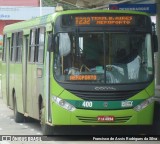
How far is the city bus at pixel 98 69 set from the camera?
12.6 m

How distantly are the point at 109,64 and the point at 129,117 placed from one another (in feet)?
3.91

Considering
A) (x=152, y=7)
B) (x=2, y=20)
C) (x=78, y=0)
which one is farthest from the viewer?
(x=2, y=20)

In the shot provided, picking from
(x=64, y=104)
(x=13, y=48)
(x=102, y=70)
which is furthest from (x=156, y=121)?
(x=13, y=48)

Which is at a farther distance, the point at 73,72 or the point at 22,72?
the point at 22,72

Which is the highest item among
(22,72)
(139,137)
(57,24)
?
(57,24)

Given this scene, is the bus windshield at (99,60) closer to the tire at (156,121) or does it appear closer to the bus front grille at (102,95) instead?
the bus front grille at (102,95)

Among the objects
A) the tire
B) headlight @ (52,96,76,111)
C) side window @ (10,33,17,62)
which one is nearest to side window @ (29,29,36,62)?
side window @ (10,33,17,62)

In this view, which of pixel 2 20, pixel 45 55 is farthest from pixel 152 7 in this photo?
pixel 2 20

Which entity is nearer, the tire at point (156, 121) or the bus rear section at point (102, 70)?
the bus rear section at point (102, 70)

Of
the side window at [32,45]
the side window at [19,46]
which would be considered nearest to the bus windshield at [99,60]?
the side window at [32,45]

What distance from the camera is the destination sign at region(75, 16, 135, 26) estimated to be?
12914 millimetres

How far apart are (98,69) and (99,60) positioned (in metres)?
0.20

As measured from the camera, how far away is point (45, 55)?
13477 mm

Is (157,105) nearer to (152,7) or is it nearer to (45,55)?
(45,55)
